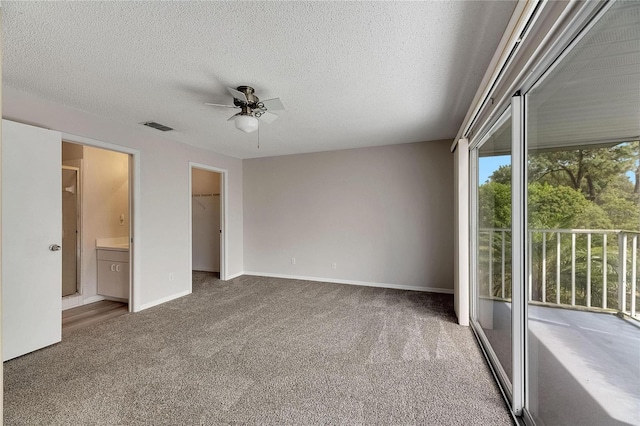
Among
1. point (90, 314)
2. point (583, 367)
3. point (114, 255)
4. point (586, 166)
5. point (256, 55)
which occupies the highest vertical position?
point (256, 55)

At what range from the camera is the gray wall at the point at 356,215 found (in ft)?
14.0

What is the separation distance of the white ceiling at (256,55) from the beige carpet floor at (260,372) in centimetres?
233

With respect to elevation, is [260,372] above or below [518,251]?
below

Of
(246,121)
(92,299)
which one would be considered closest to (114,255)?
(92,299)

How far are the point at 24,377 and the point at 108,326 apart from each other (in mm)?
931

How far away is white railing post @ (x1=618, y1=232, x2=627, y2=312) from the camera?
3.43 ft

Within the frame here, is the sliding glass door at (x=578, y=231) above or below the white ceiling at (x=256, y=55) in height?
below

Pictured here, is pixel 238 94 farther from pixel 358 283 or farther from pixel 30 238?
pixel 358 283

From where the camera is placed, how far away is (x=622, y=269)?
107cm

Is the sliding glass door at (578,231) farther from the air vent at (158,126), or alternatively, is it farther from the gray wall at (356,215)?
the air vent at (158,126)


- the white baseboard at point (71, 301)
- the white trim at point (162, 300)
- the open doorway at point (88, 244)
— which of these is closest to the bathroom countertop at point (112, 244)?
the open doorway at point (88, 244)

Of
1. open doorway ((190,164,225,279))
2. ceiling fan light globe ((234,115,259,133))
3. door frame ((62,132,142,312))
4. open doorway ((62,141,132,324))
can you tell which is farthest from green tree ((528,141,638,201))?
open doorway ((190,164,225,279))

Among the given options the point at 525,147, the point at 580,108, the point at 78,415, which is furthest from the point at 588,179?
the point at 78,415

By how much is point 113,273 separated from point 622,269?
16.5 feet
